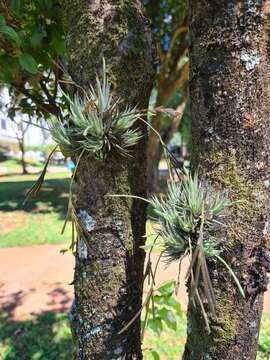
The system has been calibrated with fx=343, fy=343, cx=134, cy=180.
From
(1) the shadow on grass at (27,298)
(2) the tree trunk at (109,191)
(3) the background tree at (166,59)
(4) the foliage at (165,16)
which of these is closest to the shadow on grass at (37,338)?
(1) the shadow on grass at (27,298)

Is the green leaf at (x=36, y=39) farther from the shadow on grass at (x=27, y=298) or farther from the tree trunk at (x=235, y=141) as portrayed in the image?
the shadow on grass at (x=27, y=298)

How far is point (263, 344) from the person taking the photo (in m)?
3.23

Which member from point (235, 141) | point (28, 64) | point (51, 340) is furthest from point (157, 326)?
point (51, 340)

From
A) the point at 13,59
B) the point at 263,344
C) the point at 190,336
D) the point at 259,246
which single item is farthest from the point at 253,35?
the point at 263,344

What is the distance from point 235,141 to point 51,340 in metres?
3.26

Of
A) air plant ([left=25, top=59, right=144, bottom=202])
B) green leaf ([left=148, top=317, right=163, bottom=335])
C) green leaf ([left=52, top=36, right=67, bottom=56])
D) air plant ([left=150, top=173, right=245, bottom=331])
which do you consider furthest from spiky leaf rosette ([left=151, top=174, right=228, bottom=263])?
green leaf ([left=52, top=36, right=67, bottom=56])

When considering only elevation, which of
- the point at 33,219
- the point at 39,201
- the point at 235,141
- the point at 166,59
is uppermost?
the point at 166,59

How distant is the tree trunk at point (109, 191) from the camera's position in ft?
3.67

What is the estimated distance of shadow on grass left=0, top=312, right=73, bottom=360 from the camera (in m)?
3.21

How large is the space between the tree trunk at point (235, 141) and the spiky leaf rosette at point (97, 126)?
0.22 m

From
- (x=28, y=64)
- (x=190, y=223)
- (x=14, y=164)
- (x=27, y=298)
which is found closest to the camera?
(x=190, y=223)

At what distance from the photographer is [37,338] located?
349 centimetres

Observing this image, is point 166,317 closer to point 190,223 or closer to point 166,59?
point 190,223

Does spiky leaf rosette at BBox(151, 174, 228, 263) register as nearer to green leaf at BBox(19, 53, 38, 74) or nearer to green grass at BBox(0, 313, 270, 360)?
green leaf at BBox(19, 53, 38, 74)
